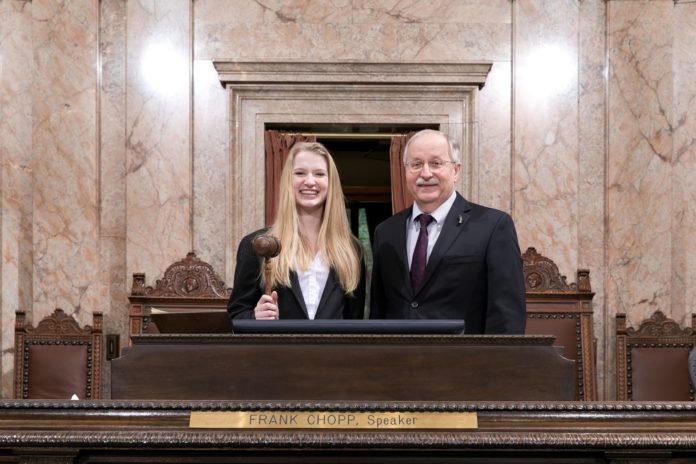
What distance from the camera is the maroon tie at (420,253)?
9.23ft

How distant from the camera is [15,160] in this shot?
22.4ft

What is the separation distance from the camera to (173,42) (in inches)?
273

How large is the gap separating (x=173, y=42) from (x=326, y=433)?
5.69 metres

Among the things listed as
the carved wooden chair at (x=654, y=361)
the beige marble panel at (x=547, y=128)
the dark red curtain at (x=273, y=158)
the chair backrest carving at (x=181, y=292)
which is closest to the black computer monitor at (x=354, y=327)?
the chair backrest carving at (x=181, y=292)

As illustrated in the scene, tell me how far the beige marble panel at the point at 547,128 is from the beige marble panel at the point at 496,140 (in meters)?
0.08

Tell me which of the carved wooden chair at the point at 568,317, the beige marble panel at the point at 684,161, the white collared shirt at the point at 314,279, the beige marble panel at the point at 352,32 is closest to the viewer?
the white collared shirt at the point at 314,279

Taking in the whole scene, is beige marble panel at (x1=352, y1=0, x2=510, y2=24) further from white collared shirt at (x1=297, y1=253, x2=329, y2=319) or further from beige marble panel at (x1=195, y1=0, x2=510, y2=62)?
white collared shirt at (x1=297, y1=253, x2=329, y2=319)

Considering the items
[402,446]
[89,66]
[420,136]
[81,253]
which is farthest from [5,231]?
[402,446]

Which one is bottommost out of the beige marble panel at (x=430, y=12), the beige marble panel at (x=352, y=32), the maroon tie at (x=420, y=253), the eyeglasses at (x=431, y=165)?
the maroon tie at (x=420, y=253)

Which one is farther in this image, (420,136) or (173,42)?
(173,42)

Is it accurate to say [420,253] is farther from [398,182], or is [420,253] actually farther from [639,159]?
[639,159]

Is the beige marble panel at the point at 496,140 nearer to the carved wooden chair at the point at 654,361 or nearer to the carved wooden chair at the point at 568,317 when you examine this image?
the carved wooden chair at the point at 568,317

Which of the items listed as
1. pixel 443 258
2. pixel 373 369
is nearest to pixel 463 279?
pixel 443 258

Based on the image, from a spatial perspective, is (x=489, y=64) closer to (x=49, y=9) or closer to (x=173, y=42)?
(x=173, y=42)
